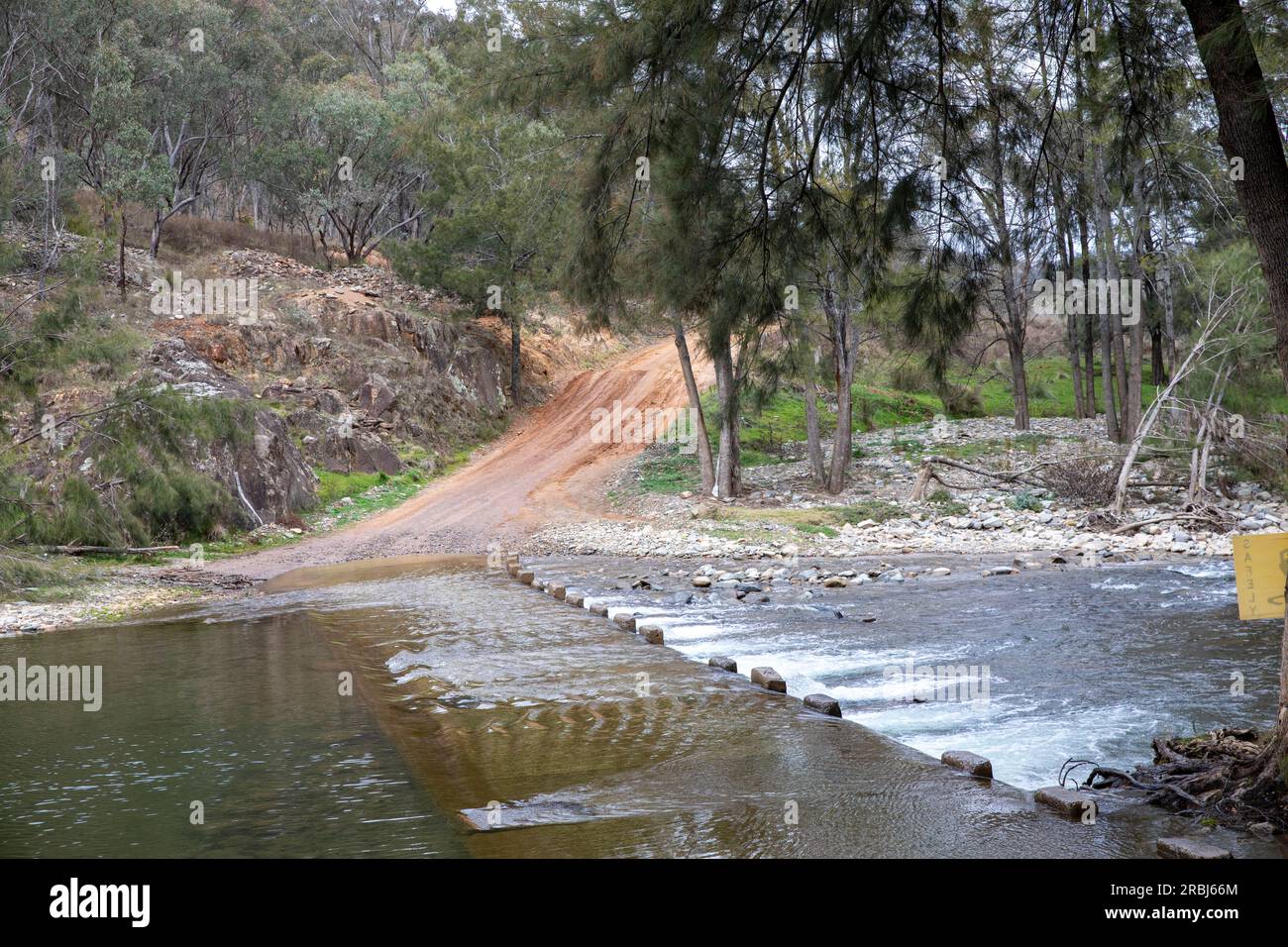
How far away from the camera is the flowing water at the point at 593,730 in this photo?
15.1 ft

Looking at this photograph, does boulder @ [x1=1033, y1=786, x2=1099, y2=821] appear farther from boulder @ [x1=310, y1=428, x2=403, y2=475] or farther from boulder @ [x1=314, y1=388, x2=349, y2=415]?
boulder @ [x1=314, y1=388, x2=349, y2=415]

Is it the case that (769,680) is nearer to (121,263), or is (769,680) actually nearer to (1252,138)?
(1252,138)

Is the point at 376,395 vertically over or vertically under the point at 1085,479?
over

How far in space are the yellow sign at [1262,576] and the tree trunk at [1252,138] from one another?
873mm

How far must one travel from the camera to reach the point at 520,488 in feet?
83.1

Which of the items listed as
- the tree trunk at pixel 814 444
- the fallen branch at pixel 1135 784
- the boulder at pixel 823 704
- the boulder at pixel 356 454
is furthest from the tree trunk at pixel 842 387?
the fallen branch at pixel 1135 784

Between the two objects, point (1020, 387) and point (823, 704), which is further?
point (1020, 387)

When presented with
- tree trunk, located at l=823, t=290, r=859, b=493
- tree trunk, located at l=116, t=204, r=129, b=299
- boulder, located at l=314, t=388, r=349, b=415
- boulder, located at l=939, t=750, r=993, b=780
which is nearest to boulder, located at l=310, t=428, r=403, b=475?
boulder, located at l=314, t=388, r=349, b=415

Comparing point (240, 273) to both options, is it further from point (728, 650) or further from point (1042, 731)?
point (1042, 731)

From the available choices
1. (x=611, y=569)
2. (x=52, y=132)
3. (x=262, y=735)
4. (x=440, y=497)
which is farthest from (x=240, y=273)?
(x=262, y=735)

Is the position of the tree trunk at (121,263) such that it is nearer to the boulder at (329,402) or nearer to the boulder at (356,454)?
the boulder at (329,402)

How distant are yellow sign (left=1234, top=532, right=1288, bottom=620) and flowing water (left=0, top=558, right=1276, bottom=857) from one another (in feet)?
3.73

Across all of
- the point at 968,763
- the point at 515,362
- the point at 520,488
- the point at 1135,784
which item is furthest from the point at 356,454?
the point at 1135,784

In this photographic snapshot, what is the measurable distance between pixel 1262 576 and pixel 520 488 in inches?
855
